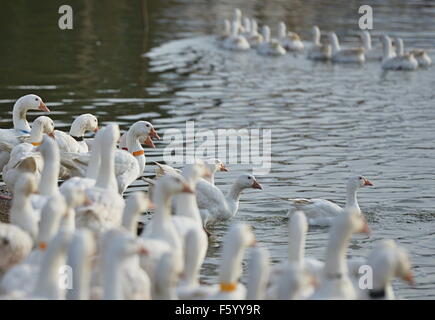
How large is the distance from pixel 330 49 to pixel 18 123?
16306mm

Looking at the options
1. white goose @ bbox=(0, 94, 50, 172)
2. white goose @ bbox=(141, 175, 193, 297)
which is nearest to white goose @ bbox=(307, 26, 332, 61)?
white goose @ bbox=(0, 94, 50, 172)

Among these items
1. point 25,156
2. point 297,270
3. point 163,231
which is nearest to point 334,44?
point 25,156

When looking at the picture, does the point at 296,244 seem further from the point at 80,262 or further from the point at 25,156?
the point at 25,156

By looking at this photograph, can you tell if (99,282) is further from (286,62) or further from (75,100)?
(286,62)

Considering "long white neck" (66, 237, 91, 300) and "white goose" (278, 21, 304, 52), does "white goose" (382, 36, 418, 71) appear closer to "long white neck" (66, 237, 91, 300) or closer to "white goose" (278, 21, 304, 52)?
"white goose" (278, 21, 304, 52)

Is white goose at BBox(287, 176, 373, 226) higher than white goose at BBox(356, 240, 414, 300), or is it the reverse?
white goose at BBox(356, 240, 414, 300)

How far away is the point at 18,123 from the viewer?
1525cm

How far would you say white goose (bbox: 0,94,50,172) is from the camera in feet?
47.3

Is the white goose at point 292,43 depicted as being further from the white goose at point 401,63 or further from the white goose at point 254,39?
the white goose at point 401,63

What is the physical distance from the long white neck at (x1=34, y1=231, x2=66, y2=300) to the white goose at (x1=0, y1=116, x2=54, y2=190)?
15.2 feet

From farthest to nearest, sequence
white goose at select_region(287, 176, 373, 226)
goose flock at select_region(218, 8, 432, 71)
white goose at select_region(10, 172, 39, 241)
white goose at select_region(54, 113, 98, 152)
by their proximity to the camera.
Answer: goose flock at select_region(218, 8, 432, 71)
white goose at select_region(54, 113, 98, 152)
white goose at select_region(287, 176, 373, 226)
white goose at select_region(10, 172, 39, 241)

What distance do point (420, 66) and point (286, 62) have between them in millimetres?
3799

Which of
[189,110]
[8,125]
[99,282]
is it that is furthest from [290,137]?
[99,282]
